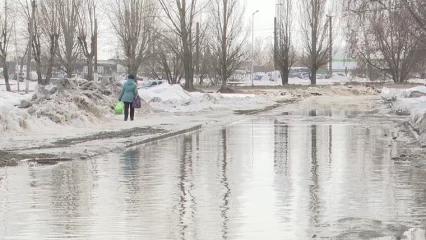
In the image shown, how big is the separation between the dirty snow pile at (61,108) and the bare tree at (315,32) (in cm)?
5016

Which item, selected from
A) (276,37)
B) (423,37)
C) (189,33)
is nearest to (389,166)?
(423,37)

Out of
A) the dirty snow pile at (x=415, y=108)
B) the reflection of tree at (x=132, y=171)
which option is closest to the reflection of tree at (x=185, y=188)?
the reflection of tree at (x=132, y=171)

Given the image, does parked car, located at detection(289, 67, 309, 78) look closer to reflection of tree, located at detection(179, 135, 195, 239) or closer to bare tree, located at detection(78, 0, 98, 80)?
bare tree, located at detection(78, 0, 98, 80)

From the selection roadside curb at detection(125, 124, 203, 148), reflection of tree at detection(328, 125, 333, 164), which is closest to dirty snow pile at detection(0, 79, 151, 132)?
roadside curb at detection(125, 124, 203, 148)

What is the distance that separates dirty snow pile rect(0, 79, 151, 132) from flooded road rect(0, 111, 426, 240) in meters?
5.43

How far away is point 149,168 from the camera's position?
15.2m

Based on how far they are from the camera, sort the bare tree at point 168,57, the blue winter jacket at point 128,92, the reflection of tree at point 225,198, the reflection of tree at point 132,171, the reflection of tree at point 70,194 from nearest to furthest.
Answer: the reflection of tree at point 225,198 < the reflection of tree at point 70,194 < the reflection of tree at point 132,171 < the blue winter jacket at point 128,92 < the bare tree at point 168,57

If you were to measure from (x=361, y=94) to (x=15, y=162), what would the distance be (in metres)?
59.2

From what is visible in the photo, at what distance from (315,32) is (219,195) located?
73732 mm

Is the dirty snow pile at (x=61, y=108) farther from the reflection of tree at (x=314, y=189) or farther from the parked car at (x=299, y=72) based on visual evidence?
the parked car at (x=299, y=72)

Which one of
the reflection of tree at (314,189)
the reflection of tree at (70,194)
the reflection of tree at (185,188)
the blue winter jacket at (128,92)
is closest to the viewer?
the reflection of tree at (185,188)

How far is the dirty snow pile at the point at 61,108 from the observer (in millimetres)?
23312

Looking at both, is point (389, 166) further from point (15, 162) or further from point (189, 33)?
point (189, 33)

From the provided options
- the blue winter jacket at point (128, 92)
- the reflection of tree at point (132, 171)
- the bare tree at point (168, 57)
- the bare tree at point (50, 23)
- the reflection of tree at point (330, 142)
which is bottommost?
the reflection of tree at point (330, 142)
